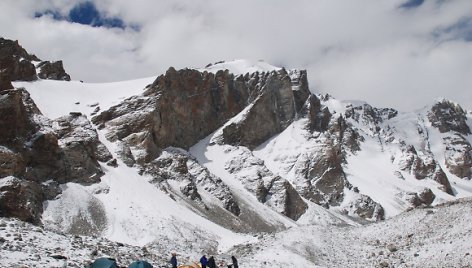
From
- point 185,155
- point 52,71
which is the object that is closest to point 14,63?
point 52,71

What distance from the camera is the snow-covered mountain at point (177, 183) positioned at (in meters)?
49.0

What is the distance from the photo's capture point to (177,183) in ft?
407

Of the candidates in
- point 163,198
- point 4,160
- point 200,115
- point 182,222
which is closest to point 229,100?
point 200,115

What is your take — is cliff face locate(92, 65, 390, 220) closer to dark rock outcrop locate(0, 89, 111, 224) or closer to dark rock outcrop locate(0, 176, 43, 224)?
dark rock outcrop locate(0, 89, 111, 224)

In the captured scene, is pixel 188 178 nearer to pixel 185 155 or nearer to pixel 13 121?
pixel 185 155

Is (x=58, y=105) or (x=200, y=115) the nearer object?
(x=58, y=105)

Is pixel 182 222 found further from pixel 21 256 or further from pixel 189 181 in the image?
pixel 21 256

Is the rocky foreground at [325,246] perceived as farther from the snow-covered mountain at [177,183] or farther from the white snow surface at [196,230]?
the snow-covered mountain at [177,183]

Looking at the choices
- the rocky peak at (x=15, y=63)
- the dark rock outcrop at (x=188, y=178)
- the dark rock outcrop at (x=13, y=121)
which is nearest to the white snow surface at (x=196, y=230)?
the rocky peak at (x=15, y=63)

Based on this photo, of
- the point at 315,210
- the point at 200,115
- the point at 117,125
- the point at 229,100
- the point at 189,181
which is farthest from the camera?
the point at 229,100

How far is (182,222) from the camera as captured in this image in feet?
294

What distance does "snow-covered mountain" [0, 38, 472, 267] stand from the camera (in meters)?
49.0

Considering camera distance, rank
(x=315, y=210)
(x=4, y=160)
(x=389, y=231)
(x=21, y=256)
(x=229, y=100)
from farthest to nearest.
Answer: (x=229, y=100), (x=315, y=210), (x=4, y=160), (x=389, y=231), (x=21, y=256)

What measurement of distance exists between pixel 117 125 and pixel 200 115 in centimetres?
4778
